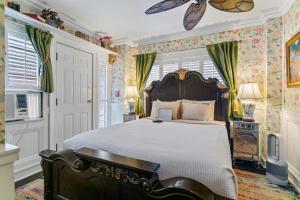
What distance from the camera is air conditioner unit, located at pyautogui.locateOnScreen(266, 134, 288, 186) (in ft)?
8.02

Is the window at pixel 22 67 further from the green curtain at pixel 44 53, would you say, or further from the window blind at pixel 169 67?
the window blind at pixel 169 67

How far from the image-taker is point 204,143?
1749mm

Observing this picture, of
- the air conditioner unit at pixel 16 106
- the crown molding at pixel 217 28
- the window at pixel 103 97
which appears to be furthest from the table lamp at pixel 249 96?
the air conditioner unit at pixel 16 106

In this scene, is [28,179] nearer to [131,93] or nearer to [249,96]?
[131,93]

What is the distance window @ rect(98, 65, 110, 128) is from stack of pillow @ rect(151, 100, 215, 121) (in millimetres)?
1415

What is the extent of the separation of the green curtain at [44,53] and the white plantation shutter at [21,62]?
0.34 ft

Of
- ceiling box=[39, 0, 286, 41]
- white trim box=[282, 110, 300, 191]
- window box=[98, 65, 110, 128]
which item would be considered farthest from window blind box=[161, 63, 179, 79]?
white trim box=[282, 110, 300, 191]

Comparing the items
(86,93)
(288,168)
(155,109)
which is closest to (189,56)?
(155,109)

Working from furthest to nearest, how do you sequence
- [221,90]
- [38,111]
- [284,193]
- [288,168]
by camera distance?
[221,90], [38,111], [288,168], [284,193]

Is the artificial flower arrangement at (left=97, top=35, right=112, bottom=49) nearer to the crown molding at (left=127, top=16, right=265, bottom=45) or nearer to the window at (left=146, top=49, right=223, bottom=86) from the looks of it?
the crown molding at (left=127, top=16, right=265, bottom=45)

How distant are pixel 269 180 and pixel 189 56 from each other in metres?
2.75

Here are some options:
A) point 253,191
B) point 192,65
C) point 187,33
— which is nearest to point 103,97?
point 192,65

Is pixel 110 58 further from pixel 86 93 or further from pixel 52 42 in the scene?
pixel 52 42

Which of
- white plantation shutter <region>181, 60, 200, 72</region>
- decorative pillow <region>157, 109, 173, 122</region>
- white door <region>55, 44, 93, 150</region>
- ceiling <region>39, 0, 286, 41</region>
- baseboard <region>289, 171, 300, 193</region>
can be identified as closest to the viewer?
baseboard <region>289, 171, 300, 193</region>
